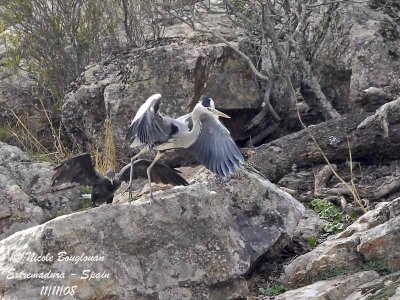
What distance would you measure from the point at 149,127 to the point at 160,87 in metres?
3.00

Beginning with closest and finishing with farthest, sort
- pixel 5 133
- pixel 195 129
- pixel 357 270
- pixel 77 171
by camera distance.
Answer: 1. pixel 357 270
2. pixel 195 129
3. pixel 77 171
4. pixel 5 133

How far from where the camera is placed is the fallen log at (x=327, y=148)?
29.7 feet

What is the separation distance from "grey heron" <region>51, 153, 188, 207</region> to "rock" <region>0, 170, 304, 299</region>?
2.79 ft

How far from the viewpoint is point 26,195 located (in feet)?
28.3

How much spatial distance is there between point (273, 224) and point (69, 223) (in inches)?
76.8

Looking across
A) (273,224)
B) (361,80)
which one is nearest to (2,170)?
(273,224)

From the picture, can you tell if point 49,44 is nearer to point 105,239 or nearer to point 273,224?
point 273,224

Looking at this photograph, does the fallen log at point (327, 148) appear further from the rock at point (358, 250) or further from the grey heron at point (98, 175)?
the rock at point (358, 250)

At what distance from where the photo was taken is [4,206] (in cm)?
841

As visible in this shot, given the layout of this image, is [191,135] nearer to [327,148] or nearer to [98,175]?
[98,175]

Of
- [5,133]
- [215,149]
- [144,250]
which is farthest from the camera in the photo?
[5,133]

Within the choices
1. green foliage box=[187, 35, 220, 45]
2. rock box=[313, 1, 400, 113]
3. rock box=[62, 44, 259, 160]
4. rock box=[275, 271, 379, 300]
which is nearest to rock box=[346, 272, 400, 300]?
rock box=[275, 271, 379, 300]

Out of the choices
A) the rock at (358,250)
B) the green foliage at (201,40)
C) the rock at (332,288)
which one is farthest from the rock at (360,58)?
the rock at (332,288)

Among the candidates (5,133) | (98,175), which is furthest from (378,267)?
(5,133)
